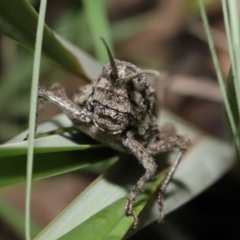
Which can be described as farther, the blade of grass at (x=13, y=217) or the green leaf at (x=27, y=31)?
the blade of grass at (x=13, y=217)

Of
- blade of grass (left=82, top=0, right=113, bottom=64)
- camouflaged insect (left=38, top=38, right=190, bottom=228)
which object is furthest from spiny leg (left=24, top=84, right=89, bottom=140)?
blade of grass (left=82, top=0, right=113, bottom=64)

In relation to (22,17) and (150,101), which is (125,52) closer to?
(150,101)

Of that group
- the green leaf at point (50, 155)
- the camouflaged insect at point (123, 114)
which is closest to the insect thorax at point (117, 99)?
the camouflaged insect at point (123, 114)

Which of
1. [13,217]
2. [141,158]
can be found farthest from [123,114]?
[13,217]

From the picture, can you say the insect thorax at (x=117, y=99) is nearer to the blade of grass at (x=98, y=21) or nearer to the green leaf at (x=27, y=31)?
the green leaf at (x=27, y=31)

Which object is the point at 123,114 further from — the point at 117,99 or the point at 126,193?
the point at 126,193

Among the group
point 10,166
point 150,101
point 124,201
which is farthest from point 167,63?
point 10,166

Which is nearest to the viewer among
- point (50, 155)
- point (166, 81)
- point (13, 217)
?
point (50, 155)
